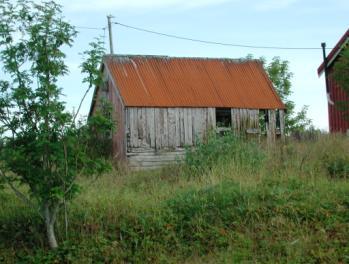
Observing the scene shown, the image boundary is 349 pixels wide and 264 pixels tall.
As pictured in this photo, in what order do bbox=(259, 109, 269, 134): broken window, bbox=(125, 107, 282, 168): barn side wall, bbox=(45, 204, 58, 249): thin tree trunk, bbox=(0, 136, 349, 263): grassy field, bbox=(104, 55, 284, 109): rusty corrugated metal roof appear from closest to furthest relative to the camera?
1. bbox=(0, 136, 349, 263): grassy field
2. bbox=(45, 204, 58, 249): thin tree trunk
3. bbox=(125, 107, 282, 168): barn side wall
4. bbox=(104, 55, 284, 109): rusty corrugated metal roof
5. bbox=(259, 109, 269, 134): broken window

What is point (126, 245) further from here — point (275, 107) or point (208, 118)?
point (275, 107)

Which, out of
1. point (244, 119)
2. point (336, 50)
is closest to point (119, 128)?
point (244, 119)

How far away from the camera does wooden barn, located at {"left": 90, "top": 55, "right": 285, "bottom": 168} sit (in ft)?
77.0

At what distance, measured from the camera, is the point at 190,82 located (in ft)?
82.7

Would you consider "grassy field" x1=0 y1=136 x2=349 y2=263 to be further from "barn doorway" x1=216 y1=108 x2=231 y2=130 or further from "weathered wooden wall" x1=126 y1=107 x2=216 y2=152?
"barn doorway" x1=216 y1=108 x2=231 y2=130

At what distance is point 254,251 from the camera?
28.0 ft

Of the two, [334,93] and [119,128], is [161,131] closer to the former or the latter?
[119,128]

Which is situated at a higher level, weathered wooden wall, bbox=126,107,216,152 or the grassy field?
weathered wooden wall, bbox=126,107,216,152

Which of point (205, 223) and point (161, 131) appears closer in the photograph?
point (205, 223)

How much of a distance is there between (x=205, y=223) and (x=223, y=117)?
16.3m

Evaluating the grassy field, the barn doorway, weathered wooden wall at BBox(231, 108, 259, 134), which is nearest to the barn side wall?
weathered wooden wall at BBox(231, 108, 259, 134)

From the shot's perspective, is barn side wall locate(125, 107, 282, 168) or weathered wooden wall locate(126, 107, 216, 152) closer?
barn side wall locate(125, 107, 282, 168)

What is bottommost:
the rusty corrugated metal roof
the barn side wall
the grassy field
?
the grassy field

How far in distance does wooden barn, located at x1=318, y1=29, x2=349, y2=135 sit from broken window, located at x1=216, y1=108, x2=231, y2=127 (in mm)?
4170
